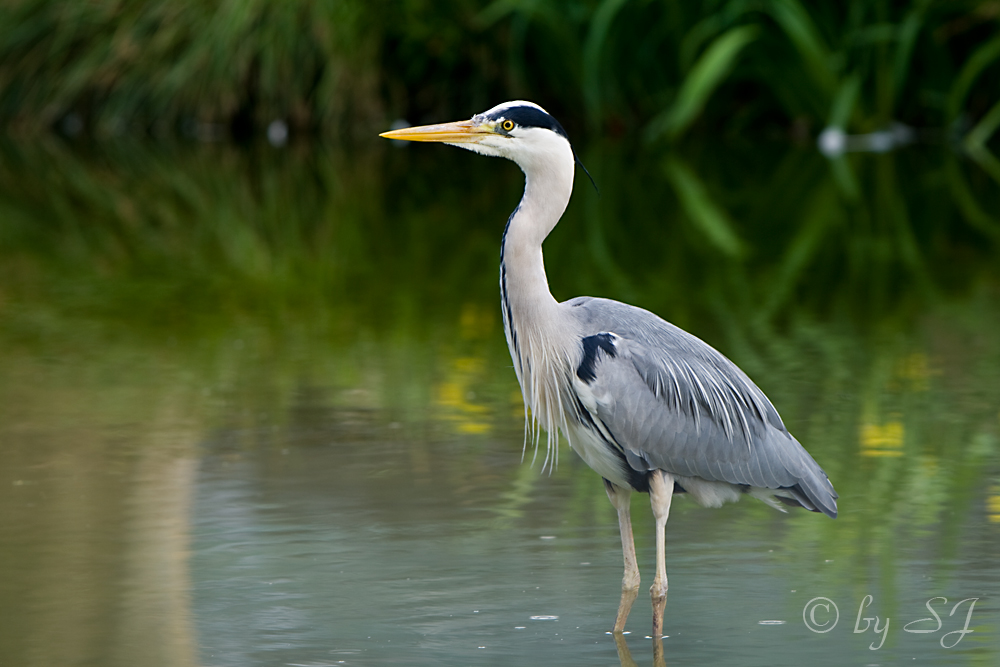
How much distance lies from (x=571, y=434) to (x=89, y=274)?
6476 millimetres

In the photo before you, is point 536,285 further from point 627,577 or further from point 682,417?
point 627,577

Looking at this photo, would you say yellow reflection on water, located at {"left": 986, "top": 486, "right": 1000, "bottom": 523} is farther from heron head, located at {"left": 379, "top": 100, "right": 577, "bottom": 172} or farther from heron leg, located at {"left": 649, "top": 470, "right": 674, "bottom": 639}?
heron head, located at {"left": 379, "top": 100, "right": 577, "bottom": 172}

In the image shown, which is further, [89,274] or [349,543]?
[89,274]

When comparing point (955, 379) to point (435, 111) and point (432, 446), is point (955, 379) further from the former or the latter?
point (435, 111)

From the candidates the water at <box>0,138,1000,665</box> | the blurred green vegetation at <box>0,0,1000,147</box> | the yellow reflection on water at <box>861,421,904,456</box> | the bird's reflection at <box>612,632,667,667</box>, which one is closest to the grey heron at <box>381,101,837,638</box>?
the bird's reflection at <box>612,632,667,667</box>

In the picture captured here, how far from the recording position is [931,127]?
1797cm

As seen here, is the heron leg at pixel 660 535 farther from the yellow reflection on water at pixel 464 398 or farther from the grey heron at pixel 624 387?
the yellow reflection on water at pixel 464 398

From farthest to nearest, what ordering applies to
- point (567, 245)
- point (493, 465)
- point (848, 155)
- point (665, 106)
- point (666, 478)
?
point (665, 106) < point (848, 155) < point (567, 245) < point (493, 465) < point (666, 478)

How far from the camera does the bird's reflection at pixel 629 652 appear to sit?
408cm

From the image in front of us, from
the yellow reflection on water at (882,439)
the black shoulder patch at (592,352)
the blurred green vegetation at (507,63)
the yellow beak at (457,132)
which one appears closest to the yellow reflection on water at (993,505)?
the yellow reflection on water at (882,439)

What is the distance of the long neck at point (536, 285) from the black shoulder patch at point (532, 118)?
0.10 meters

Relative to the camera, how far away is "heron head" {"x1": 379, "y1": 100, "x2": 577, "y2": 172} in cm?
457

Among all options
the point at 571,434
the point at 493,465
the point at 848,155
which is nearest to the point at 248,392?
the point at 493,465

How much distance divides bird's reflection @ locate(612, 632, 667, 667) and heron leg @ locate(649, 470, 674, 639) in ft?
0.16
